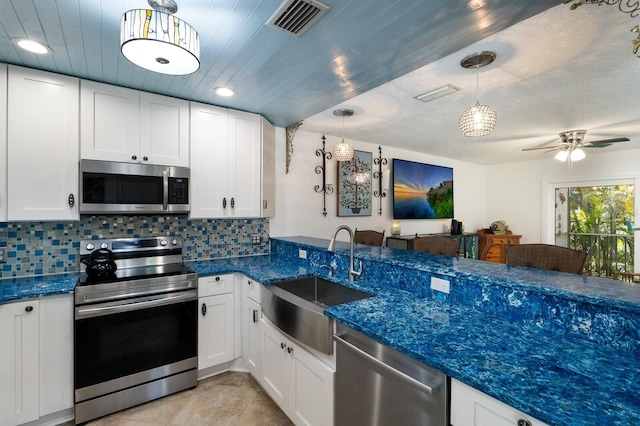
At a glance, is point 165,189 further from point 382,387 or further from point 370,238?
point 370,238

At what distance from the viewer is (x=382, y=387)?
1.24 meters

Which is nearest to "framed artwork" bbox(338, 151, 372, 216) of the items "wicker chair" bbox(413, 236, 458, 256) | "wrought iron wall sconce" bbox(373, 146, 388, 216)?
"wrought iron wall sconce" bbox(373, 146, 388, 216)

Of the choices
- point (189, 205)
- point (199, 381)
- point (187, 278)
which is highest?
point (189, 205)

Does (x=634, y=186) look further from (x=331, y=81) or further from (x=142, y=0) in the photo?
(x=142, y=0)

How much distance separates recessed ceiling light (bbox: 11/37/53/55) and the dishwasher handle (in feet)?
7.75

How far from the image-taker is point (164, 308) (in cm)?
220

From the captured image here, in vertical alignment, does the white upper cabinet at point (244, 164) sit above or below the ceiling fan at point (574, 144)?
below

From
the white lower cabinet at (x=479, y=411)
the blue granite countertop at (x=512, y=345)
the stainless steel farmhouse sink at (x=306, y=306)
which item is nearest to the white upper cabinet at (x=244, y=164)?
the stainless steel farmhouse sink at (x=306, y=306)

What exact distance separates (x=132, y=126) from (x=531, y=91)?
3.33 metres

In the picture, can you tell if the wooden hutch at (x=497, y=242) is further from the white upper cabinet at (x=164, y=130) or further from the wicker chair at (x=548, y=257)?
the white upper cabinet at (x=164, y=130)

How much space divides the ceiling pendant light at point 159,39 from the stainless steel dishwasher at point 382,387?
1.48 metres

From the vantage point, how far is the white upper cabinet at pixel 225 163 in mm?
2670

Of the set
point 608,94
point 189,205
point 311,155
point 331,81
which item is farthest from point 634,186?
point 189,205

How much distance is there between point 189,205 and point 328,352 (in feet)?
5.85
